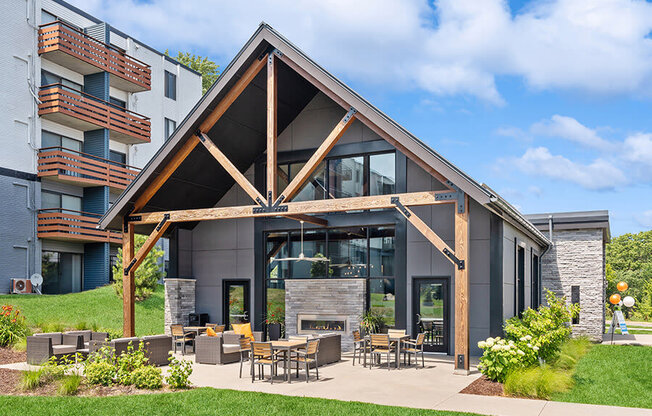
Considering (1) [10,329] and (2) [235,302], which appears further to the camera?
(2) [235,302]

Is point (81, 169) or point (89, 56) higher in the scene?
point (89, 56)

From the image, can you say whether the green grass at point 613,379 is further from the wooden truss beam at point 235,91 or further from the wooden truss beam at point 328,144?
the wooden truss beam at point 235,91

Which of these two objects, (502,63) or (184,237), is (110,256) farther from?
(502,63)

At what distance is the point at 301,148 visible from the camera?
1844 cm

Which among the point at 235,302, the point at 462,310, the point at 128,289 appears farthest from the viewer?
the point at 235,302

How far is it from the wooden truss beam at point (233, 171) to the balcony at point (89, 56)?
48.6 feet

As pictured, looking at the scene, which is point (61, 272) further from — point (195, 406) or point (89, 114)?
point (195, 406)

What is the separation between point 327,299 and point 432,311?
9.95ft

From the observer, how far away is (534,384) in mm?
10453

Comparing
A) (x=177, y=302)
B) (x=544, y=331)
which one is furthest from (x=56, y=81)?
(x=544, y=331)

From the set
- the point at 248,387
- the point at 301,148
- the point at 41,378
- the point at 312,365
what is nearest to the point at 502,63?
the point at 301,148

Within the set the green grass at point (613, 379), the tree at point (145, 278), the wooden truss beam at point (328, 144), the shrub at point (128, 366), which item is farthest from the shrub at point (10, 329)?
the green grass at point (613, 379)

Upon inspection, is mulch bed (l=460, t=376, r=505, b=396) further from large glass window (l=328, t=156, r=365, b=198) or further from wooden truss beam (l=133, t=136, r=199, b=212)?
wooden truss beam (l=133, t=136, r=199, b=212)

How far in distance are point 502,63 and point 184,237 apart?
14.8 meters
